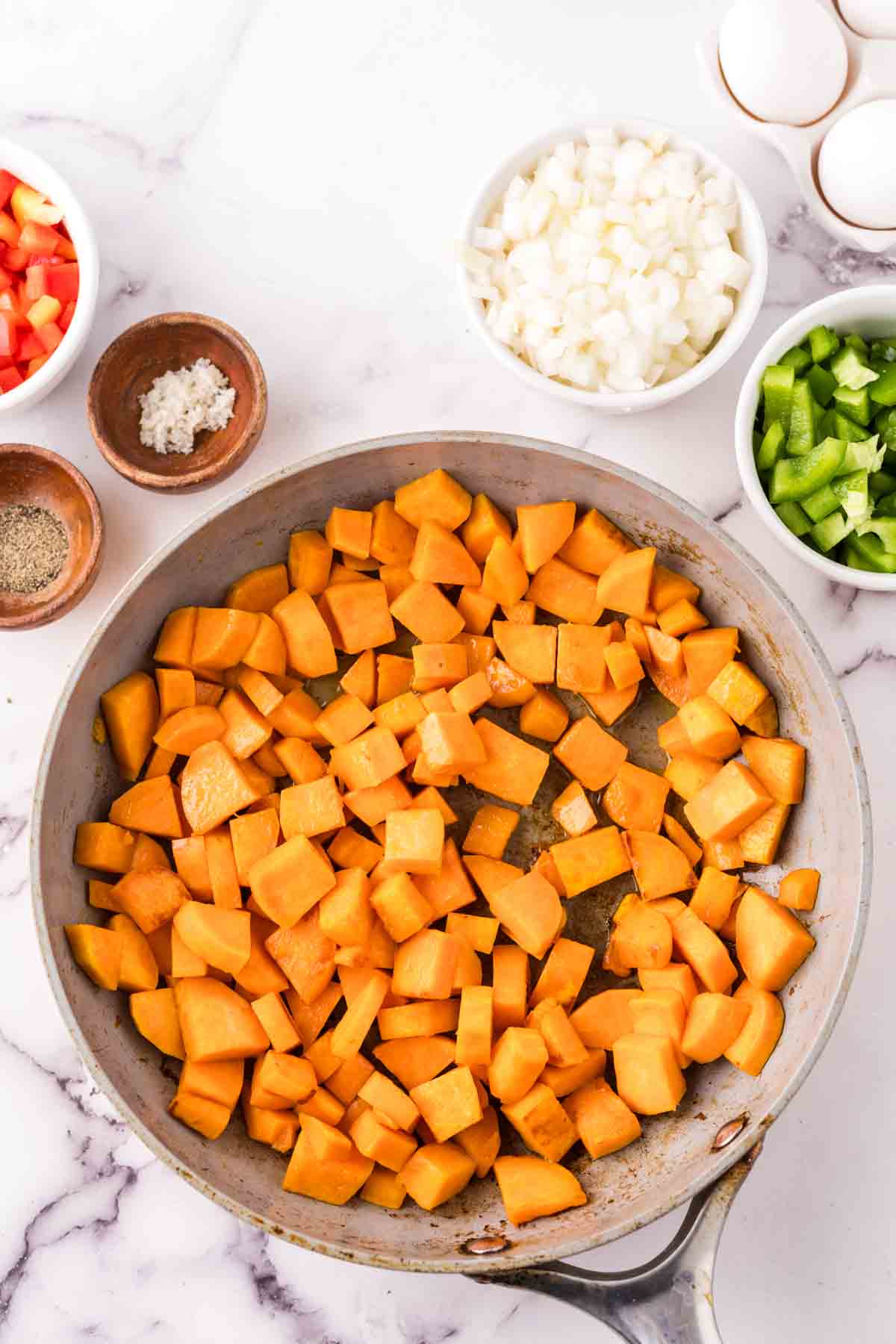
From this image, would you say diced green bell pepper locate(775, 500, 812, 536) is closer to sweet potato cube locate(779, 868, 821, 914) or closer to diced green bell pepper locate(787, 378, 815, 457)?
diced green bell pepper locate(787, 378, 815, 457)

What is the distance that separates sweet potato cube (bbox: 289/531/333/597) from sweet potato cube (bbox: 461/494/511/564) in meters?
0.22

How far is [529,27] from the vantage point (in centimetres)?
209

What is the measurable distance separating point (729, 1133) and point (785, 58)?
1.55 metres

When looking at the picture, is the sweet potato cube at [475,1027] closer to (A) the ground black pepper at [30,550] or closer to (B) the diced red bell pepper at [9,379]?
(A) the ground black pepper at [30,550]

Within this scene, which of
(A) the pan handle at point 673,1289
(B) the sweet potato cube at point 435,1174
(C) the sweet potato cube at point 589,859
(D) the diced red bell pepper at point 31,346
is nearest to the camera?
(A) the pan handle at point 673,1289

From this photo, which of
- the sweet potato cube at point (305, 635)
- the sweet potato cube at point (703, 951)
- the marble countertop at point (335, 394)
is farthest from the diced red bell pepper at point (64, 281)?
the sweet potato cube at point (703, 951)

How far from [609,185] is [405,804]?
3.30 ft

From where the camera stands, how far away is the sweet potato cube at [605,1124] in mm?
1801

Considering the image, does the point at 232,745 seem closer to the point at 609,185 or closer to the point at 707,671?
the point at 707,671

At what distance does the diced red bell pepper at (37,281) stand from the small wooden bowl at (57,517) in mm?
232

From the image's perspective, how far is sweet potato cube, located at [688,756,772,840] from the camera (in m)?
1.83

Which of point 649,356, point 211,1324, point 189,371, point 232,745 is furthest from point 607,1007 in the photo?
point 189,371

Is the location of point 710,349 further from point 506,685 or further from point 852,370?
point 506,685

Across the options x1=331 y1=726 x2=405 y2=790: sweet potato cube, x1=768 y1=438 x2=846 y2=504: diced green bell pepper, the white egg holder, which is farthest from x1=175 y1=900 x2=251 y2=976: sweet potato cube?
the white egg holder
